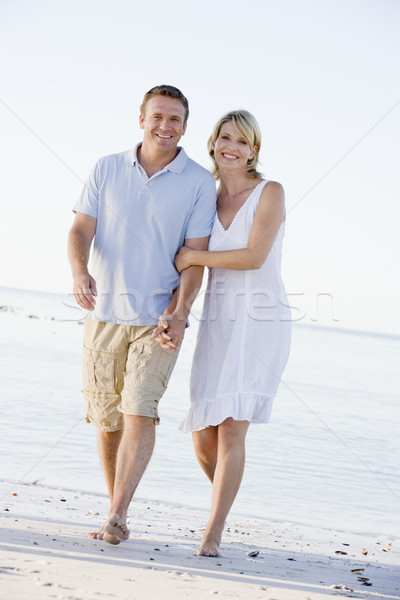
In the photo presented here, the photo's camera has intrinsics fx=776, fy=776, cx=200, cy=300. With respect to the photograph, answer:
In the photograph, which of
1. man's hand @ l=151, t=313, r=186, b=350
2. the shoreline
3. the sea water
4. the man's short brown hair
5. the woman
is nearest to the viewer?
man's hand @ l=151, t=313, r=186, b=350

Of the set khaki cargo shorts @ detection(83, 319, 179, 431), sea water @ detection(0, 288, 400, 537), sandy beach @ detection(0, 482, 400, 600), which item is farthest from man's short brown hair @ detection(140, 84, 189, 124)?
sea water @ detection(0, 288, 400, 537)

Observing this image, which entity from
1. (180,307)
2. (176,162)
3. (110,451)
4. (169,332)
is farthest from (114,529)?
(176,162)

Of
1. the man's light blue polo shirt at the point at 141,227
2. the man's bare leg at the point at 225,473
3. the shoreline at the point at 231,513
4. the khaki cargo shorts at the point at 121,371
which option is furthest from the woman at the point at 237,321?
the shoreline at the point at 231,513

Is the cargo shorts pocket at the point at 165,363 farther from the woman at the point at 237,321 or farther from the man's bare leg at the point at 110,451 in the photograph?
the man's bare leg at the point at 110,451

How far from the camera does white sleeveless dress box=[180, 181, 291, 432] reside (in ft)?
10.9

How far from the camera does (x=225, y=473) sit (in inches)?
128

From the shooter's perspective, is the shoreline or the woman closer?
the woman

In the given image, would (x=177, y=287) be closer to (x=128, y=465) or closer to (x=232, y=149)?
(x=232, y=149)

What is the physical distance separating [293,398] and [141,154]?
27.0 ft

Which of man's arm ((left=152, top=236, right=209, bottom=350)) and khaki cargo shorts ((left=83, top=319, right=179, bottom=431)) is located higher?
man's arm ((left=152, top=236, right=209, bottom=350))

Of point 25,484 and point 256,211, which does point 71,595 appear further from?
point 25,484

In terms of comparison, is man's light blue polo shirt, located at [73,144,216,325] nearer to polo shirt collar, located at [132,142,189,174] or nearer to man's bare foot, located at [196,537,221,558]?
polo shirt collar, located at [132,142,189,174]

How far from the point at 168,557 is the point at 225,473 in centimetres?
43

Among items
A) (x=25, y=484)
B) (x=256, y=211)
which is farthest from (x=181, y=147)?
(x=25, y=484)
